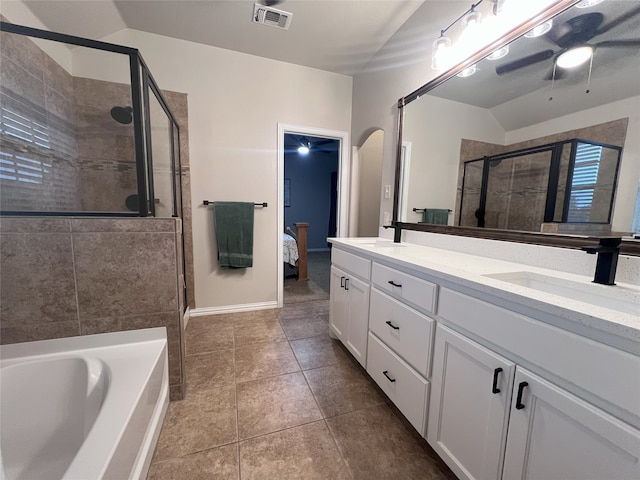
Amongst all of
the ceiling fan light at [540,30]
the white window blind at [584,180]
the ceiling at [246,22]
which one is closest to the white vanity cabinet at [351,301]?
the white window blind at [584,180]

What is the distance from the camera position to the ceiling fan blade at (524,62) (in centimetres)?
108

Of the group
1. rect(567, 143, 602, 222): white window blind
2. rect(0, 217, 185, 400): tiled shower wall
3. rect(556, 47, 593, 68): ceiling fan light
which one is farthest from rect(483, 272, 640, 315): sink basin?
rect(0, 217, 185, 400): tiled shower wall

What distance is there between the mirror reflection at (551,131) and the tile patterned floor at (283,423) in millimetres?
1191

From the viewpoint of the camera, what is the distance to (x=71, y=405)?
1.04m

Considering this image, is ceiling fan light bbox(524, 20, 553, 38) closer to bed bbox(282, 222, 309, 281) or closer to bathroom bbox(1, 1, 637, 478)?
bathroom bbox(1, 1, 637, 478)

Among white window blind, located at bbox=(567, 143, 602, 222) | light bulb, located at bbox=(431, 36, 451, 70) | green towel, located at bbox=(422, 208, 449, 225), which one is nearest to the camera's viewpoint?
→ white window blind, located at bbox=(567, 143, 602, 222)

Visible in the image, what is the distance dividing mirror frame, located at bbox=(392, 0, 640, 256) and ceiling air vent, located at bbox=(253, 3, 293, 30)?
1.06 meters

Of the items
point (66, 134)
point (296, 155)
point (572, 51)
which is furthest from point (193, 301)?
point (296, 155)

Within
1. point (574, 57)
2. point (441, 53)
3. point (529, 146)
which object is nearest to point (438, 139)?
point (441, 53)

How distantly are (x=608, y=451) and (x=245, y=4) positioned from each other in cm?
274

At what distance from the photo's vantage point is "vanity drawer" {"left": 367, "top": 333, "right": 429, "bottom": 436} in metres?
1.11

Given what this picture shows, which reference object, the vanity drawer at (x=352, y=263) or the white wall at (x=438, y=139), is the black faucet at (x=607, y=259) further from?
the vanity drawer at (x=352, y=263)

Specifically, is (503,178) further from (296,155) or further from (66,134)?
(296,155)

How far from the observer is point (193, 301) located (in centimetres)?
251
